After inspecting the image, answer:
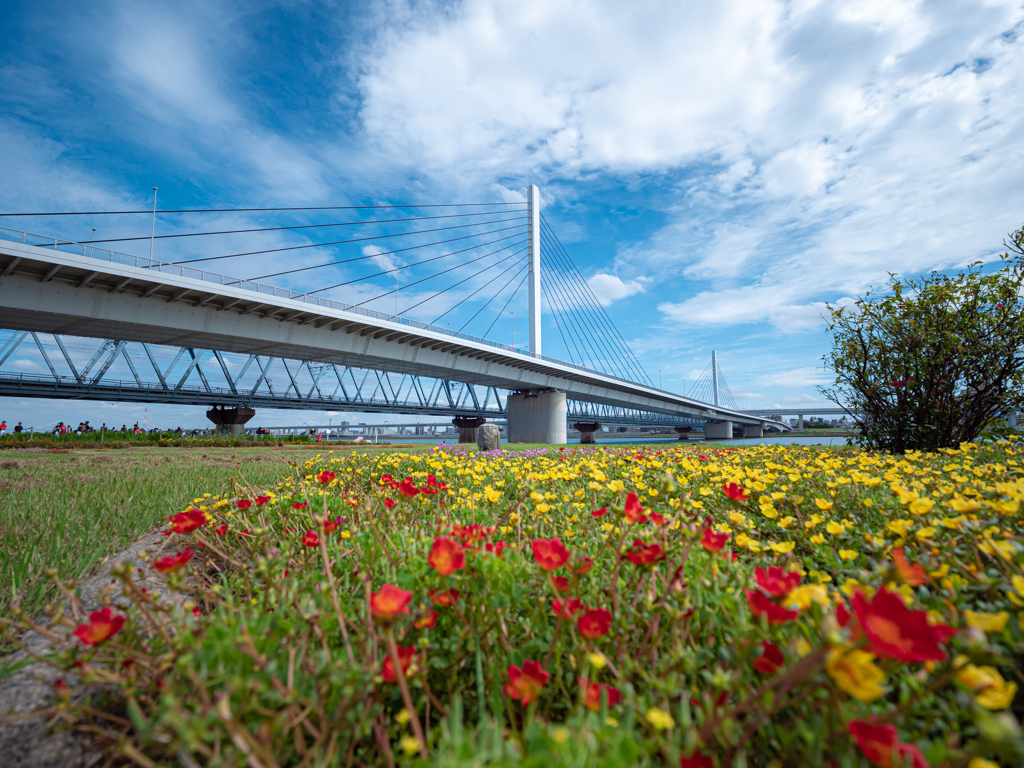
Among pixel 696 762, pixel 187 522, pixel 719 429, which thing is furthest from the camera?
pixel 719 429

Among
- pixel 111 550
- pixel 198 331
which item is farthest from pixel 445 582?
pixel 198 331

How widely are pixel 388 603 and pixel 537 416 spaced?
3788 cm

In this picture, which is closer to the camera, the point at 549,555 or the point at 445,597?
the point at 549,555

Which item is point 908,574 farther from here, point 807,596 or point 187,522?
point 187,522

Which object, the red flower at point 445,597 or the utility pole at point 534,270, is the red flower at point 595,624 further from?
the utility pole at point 534,270

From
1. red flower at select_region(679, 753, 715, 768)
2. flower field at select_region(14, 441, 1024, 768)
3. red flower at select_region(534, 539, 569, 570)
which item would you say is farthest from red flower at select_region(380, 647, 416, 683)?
red flower at select_region(679, 753, 715, 768)

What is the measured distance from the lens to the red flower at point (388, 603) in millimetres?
1014

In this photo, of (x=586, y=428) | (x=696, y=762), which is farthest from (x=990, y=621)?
(x=586, y=428)

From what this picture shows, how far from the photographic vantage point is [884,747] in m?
0.77

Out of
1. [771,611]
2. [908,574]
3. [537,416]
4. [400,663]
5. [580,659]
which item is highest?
[537,416]

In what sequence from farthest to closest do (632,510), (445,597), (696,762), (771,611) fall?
(632,510) < (445,597) < (771,611) < (696,762)

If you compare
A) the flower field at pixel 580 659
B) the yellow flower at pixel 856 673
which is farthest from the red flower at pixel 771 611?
the yellow flower at pixel 856 673

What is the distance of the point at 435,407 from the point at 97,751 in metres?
50.8

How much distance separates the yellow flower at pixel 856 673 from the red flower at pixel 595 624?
0.56m
